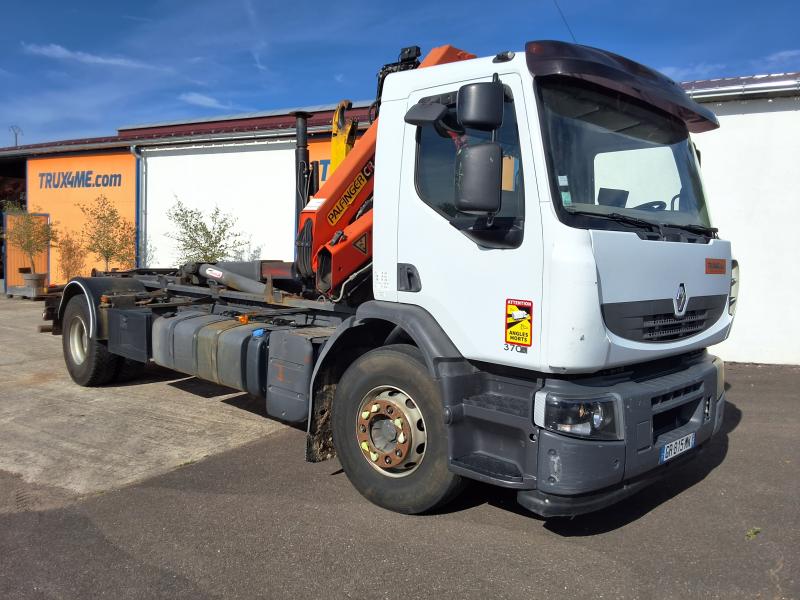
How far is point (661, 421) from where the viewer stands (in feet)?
12.5

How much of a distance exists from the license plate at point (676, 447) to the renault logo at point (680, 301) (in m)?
0.76

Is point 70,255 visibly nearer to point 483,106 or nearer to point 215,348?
point 215,348

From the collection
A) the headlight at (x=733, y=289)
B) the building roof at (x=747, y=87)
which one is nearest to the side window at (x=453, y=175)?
the headlight at (x=733, y=289)

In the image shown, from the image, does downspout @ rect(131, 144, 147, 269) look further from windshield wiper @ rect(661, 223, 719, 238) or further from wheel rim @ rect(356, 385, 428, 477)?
windshield wiper @ rect(661, 223, 719, 238)

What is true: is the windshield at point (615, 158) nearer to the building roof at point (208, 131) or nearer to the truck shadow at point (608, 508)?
the truck shadow at point (608, 508)

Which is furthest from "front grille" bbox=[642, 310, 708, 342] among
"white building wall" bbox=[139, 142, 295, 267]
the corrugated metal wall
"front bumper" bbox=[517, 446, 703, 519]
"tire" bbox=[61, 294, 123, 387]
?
the corrugated metal wall

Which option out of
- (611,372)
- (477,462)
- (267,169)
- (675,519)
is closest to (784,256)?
(675,519)

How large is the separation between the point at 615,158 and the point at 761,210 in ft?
22.7

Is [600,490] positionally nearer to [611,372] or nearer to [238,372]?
[611,372]

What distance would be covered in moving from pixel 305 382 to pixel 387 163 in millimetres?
1772

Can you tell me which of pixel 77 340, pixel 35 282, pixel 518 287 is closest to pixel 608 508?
pixel 518 287

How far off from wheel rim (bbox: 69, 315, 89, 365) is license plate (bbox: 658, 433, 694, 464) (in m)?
6.67

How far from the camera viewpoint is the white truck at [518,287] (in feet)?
10.9

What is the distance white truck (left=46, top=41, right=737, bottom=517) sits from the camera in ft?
10.9
